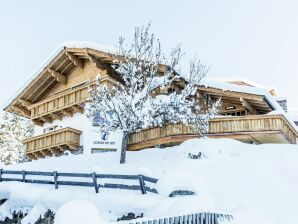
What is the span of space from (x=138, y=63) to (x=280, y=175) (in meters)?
10.7

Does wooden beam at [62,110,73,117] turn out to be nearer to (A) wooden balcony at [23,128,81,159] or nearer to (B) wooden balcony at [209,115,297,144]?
(A) wooden balcony at [23,128,81,159]

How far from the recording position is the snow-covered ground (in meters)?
10.3

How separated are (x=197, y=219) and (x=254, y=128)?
1488 cm

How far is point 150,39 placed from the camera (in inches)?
942

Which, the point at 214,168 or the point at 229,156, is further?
the point at 229,156

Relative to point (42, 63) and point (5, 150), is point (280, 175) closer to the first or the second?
point (42, 63)

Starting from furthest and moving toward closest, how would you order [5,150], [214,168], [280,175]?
[5,150] → [214,168] → [280,175]

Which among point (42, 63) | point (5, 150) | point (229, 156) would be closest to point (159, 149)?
point (229, 156)

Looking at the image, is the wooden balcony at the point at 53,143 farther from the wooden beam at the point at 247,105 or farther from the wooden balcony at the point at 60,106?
the wooden beam at the point at 247,105

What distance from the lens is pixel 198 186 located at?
32.8 feet

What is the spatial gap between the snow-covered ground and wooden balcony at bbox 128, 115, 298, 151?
73 centimetres

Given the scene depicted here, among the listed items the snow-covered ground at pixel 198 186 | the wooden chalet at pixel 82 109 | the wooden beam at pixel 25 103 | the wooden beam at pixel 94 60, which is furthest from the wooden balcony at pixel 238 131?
the wooden beam at pixel 25 103

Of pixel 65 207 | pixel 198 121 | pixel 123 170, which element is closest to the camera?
pixel 65 207

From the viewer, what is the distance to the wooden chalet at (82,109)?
22531 mm
